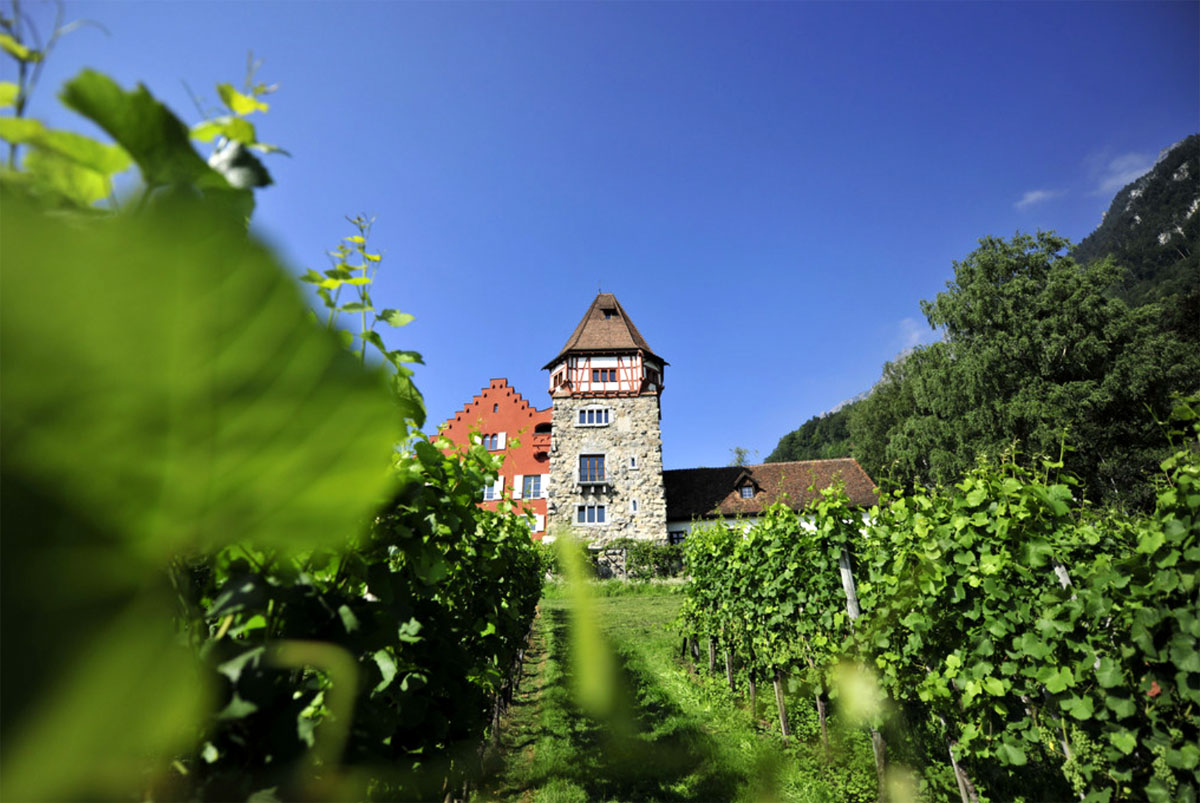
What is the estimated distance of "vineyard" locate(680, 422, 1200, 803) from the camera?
2.15 meters

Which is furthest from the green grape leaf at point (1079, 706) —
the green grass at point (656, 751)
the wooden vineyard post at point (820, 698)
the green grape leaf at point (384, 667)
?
the green grape leaf at point (384, 667)

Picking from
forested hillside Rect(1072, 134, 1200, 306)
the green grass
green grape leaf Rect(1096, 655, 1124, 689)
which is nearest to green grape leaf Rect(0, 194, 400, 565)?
green grape leaf Rect(1096, 655, 1124, 689)

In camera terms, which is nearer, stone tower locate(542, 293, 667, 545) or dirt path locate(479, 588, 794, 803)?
dirt path locate(479, 588, 794, 803)

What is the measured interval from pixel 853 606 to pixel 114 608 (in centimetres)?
487

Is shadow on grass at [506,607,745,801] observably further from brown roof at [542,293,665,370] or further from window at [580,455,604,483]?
brown roof at [542,293,665,370]

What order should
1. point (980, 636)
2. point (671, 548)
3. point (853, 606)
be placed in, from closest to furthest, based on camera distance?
1. point (980, 636)
2. point (853, 606)
3. point (671, 548)

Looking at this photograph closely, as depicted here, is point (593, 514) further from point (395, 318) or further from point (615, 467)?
point (395, 318)

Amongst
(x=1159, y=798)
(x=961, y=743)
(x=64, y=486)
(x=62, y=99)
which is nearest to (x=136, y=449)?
(x=64, y=486)

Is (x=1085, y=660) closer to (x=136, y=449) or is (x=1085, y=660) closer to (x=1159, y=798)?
(x=1159, y=798)

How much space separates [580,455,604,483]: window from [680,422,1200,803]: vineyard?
61.1 feet

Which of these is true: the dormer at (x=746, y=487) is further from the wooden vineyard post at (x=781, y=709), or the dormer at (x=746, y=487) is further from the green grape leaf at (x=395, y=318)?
the green grape leaf at (x=395, y=318)

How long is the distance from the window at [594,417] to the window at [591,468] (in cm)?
148

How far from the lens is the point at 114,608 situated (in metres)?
0.30

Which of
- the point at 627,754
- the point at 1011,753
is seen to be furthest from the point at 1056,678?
the point at 627,754
